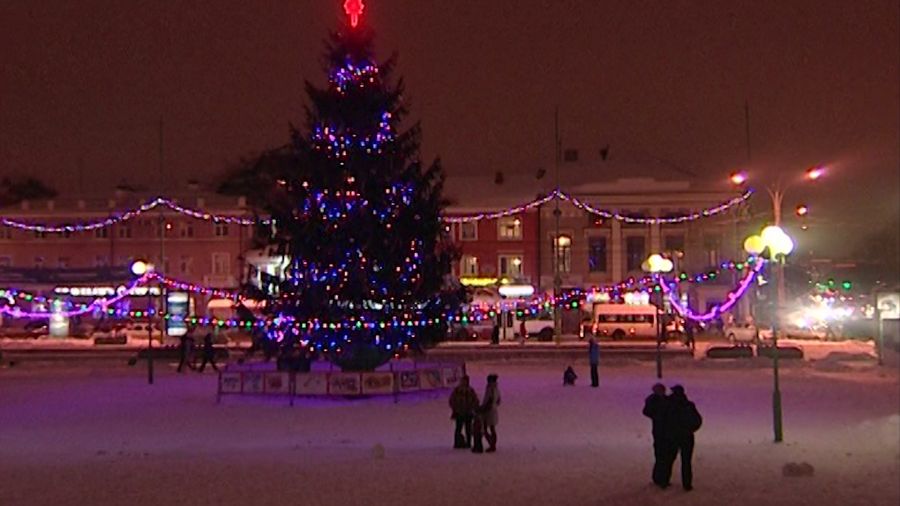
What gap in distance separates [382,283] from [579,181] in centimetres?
5404

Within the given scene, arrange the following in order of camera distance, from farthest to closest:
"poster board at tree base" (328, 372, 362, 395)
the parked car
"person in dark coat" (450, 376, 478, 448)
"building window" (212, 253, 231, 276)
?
"building window" (212, 253, 231, 276), the parked car, "poster board at tree base" (328, 372, 362, 395), "person in dark coat" (450, 376, 478, 448)

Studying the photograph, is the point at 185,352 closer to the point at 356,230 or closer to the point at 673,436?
the point at 356,230

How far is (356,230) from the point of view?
28.3 metres

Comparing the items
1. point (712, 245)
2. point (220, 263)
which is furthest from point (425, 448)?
point (220, 263)

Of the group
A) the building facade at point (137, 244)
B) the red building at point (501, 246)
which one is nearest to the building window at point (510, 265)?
the red building at point (501, 246)

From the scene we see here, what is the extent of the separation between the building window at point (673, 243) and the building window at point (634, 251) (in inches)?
60.4

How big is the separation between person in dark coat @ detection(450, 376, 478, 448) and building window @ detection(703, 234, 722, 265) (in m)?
60.5

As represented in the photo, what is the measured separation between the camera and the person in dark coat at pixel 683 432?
45.6 ft

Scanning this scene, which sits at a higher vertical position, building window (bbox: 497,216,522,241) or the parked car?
building window (bbox: 497,216,522,241)

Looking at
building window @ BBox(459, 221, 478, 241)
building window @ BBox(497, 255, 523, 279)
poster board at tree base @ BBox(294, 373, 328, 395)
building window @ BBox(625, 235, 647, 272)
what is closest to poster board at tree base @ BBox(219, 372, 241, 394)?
poster board at tree base @ BBox(294, 373, 328, 395)

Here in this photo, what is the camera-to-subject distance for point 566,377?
3127 cm

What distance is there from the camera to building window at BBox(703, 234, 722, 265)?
76.2 m

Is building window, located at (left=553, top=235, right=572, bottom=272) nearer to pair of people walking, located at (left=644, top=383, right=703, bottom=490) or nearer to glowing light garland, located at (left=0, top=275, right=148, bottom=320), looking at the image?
glowing light garland, located at (left=0, top=275, right=148, bottom=320)

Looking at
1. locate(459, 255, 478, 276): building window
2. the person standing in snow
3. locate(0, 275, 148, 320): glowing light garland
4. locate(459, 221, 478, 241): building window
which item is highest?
locate(459, 221, 478, 241): building window
